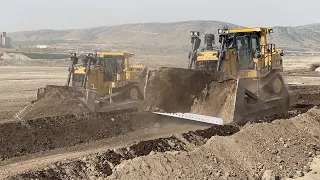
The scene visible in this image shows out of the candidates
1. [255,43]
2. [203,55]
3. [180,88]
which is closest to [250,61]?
[255,43]

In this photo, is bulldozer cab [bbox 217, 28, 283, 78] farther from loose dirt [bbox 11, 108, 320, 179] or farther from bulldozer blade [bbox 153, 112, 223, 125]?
loose dirt [bbox 11, 108, 320, 179]

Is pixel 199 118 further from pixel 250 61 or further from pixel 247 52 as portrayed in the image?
pixel 247 52

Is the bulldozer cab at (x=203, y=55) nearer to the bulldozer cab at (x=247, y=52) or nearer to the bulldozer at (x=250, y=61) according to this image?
the bulldozer at (x=250, y=61)

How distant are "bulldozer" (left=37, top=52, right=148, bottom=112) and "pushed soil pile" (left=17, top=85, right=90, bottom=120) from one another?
626 mm

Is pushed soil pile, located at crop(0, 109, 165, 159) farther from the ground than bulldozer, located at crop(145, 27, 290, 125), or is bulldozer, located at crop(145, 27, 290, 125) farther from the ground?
bulldozer, located at crop(145, 27, 290, 125)

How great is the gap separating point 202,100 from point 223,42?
2.46 metres

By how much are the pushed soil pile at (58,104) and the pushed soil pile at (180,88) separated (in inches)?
101

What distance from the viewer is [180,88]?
12.9m

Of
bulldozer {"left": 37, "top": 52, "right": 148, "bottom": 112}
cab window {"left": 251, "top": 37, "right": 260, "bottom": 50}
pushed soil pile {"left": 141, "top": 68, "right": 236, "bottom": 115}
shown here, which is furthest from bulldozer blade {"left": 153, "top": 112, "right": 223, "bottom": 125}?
cab window {"left": 251, "top": 37, "right": 260, "bottom": 50}

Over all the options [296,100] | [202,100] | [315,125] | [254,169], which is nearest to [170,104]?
[202,100]

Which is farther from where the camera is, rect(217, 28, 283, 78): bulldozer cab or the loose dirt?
rect(217, 28, 283, 78): bulldozer cab

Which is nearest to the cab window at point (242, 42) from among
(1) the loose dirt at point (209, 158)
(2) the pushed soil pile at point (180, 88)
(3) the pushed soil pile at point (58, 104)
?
(2) the pushed soil pile at point (180, 88)

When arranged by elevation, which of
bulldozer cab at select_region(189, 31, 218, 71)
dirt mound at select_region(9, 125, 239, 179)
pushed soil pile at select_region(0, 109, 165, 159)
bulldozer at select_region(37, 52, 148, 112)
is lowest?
pushed soil pile at select_region(0, 109, 165, 159)

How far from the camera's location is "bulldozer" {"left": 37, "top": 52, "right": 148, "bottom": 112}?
16.4m
